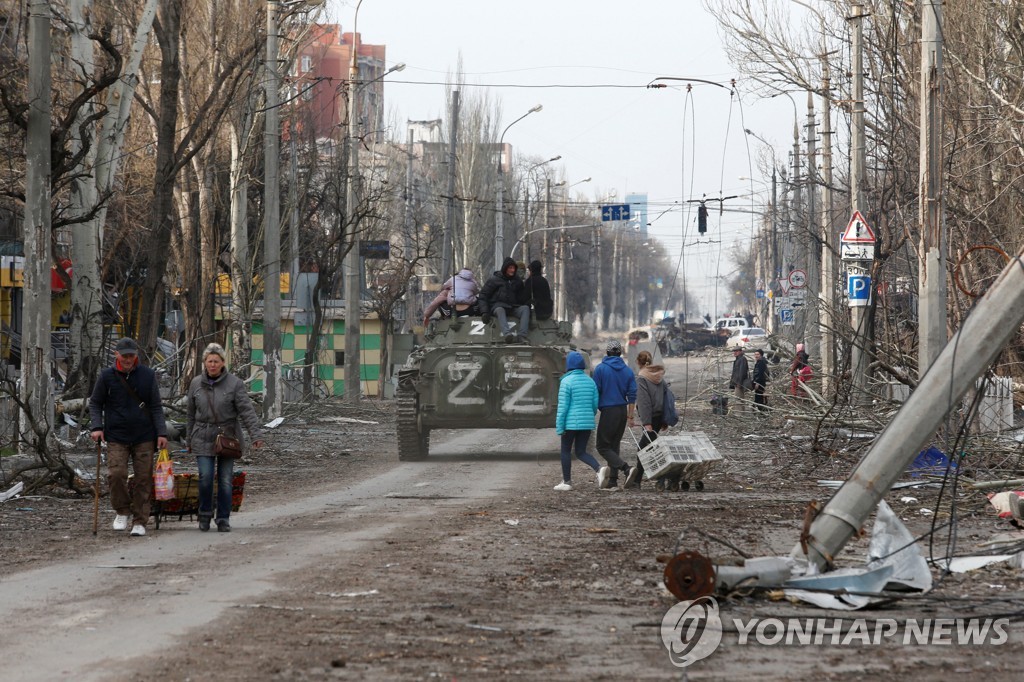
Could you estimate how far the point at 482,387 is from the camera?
2152 centimetres

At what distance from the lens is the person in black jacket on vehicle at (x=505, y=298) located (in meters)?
22.3

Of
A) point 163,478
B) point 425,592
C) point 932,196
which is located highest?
point 932,196

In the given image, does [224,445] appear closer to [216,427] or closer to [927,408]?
Answer: [216,427]

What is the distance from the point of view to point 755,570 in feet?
26.5

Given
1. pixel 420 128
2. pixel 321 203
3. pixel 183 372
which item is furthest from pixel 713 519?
pixel 420 128

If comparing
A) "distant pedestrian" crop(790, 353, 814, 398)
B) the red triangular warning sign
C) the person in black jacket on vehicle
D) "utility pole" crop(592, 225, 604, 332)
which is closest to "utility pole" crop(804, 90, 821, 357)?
"distant pedestrian" crop(790, 353, 814, 398)

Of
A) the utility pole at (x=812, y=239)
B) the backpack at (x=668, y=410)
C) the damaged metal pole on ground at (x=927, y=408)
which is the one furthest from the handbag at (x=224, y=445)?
the utility pole at (x=812, y=239)

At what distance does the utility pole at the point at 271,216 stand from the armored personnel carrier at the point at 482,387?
6.77m

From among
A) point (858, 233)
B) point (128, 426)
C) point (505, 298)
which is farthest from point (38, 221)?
point (858, 233)

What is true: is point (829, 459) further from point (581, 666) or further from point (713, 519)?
point (581, 666)

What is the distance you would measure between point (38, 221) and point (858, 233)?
471 inches

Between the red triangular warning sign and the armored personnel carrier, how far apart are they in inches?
180

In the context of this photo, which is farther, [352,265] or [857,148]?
[352,265]

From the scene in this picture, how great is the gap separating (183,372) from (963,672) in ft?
66.2
